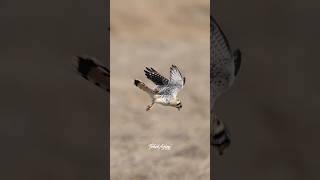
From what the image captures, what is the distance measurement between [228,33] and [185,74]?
15 centimetres

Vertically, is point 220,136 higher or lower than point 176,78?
lower

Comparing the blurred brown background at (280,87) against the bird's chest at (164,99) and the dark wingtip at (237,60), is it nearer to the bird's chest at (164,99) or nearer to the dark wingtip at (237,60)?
the dark wingtip at (237,60)

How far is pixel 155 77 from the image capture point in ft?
4.33

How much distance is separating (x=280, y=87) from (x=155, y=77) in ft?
1.03
